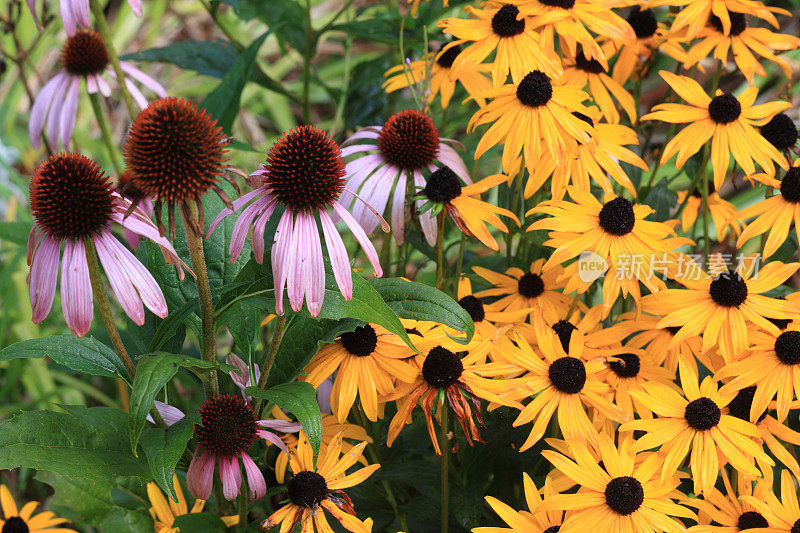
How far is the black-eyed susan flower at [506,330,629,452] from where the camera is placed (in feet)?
2.50

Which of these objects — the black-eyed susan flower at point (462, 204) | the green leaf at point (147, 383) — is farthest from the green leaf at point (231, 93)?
the green leaf at point (147, 383)

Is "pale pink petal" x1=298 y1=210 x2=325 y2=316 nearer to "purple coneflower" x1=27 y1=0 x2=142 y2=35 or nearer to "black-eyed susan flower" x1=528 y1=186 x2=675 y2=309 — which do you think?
"black-eyed susan flower" x1=528 y1=186 x2=675 y2=309

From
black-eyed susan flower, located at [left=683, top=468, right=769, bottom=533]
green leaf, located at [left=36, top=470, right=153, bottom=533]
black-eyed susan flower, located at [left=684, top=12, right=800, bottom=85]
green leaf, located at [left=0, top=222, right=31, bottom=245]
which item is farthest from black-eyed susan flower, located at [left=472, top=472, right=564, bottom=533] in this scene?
green leaf, located at [left=0, top=222, right=31, bottom=245]

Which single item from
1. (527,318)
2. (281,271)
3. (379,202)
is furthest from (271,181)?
(527,318)

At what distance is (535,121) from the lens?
2.86ft

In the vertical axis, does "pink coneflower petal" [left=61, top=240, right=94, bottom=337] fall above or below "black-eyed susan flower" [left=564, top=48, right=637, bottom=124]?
above

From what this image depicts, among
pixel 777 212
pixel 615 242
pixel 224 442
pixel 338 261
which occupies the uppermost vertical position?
pixel 338 261

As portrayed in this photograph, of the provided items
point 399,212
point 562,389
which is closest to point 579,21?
point 399,212

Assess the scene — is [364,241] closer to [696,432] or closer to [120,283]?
[120,283]

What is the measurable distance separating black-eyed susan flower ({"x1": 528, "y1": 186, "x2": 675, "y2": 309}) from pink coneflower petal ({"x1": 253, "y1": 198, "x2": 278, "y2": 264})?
0.98 ft

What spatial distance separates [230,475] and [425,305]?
0.86 feet

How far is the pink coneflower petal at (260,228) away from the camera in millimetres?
660

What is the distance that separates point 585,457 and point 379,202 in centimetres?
36

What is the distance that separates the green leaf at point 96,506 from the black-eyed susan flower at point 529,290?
0.50 m
